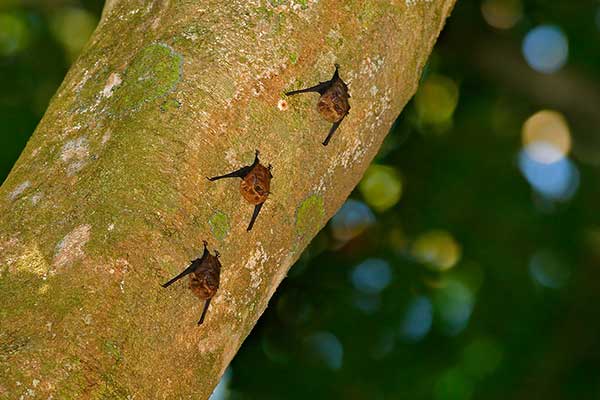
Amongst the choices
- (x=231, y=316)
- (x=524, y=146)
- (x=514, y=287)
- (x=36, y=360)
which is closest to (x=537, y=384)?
(x=514, y=287)

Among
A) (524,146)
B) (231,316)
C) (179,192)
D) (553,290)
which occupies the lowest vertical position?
(553,290)

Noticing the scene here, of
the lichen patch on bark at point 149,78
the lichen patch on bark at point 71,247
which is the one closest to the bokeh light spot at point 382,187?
the lichen patch on bark at point 149,78

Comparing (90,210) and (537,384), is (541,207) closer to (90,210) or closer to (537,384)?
(537,384)

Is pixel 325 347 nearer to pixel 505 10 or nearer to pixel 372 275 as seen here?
pixel 372 275

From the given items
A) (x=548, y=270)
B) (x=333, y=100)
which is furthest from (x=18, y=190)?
(x=548, y=270)

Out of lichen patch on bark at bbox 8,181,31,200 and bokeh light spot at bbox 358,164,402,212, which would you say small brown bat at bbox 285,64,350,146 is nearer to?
lichen patch on bark at bbox 8,181,31,200

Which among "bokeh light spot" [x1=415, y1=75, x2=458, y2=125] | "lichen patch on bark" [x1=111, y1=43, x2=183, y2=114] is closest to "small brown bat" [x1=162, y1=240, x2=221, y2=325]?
"lichen patch on bark" [x1=111, y1=43, x2=183, y2=114]
